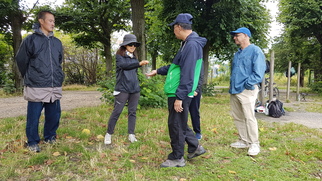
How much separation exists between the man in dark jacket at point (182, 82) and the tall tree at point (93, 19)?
1406 cm

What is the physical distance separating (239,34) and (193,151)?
2.04 meters

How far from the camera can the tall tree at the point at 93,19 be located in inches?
675

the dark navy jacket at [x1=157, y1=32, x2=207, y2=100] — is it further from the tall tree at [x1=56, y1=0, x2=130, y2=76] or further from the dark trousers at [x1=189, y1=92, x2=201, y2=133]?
the tall tree at [x1=56, y1=0, x2=130, y2=76]

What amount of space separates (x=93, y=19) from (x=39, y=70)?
15.5 metres

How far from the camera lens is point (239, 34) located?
13.3 ft

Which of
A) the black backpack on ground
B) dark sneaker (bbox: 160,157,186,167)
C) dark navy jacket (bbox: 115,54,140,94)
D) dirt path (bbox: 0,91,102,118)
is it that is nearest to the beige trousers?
dark sneaker (bbox: 160,157,186,167)

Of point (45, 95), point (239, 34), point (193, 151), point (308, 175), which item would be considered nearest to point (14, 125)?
point (45, 95)

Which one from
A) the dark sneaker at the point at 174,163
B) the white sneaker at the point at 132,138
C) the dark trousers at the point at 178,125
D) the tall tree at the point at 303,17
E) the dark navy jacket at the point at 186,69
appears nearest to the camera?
the dark navy jacket at the point at 186,69

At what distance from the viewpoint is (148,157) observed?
376cm

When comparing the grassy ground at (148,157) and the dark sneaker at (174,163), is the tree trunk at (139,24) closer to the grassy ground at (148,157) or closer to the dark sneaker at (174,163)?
the grassy ground at (148,157)

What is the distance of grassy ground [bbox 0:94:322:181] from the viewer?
3129mm

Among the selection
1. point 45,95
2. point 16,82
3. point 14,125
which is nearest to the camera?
point 45,95

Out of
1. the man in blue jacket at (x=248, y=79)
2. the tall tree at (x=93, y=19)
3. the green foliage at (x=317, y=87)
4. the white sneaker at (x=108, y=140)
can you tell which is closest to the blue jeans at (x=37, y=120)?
the white sneaker at (x=108, y=140)

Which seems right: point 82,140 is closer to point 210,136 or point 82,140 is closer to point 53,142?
point 53,142
